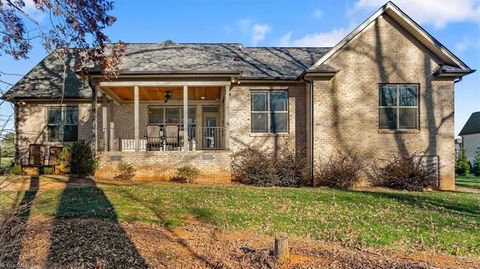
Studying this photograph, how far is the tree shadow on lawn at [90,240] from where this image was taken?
19.1 feet

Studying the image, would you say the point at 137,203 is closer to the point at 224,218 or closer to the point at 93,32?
the point at 224,218

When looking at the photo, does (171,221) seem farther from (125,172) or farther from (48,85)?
(48,85)

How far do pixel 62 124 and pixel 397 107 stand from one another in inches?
588

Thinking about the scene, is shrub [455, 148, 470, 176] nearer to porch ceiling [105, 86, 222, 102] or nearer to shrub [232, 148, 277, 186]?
shrub [232, 148, 277, 186]

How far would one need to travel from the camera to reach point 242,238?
23.3 ft

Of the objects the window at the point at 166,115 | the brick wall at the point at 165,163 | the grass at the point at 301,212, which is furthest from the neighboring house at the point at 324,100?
the grass at the point at 301,212

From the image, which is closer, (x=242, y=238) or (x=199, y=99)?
(x=242, y=238)

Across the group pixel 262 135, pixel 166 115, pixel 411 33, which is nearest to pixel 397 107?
pixel 411 33

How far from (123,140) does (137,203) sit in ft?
27.1

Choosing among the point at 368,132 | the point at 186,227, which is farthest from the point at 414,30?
the point at 186,227

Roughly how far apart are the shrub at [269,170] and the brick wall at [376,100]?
41.7 inches

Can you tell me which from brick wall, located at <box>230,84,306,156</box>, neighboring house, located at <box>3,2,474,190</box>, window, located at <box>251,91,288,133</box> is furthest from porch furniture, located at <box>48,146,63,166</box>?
window, located at <box>251,91,288,133</box>

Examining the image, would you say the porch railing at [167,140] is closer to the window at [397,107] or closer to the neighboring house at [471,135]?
the window at [397,107]

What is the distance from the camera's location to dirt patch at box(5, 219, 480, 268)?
19.1ft
